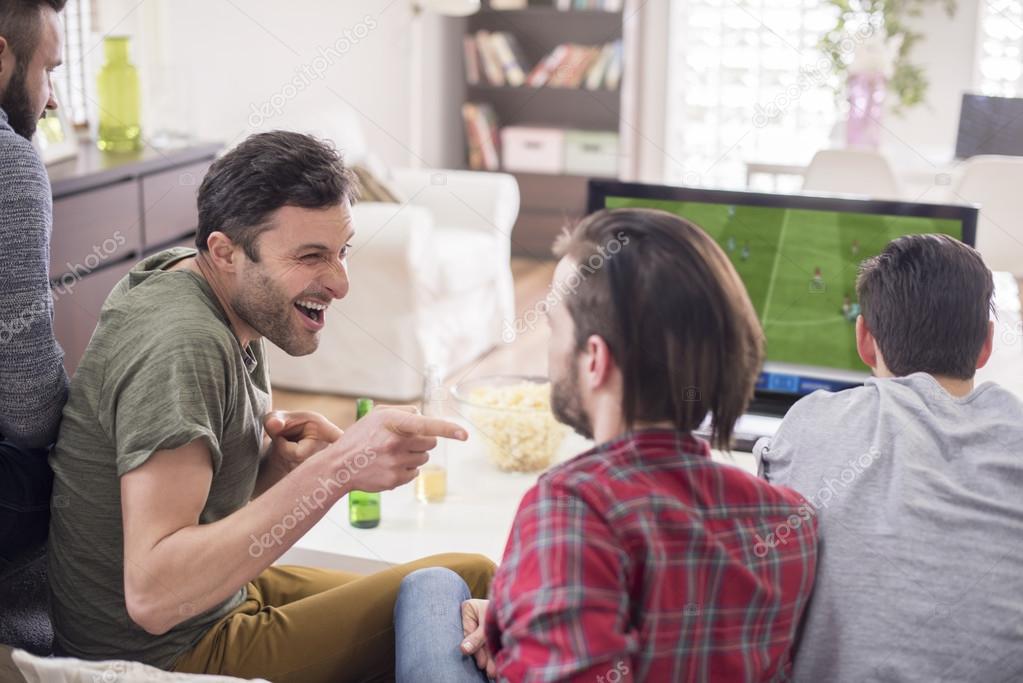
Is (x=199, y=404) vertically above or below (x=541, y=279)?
above

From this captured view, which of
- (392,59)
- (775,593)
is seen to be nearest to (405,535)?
(775,593)

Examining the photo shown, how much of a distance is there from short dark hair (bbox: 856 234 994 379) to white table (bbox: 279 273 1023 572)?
438 mm

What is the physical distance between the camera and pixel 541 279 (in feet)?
18.9

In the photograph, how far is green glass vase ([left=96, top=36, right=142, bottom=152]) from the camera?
12.4 feet

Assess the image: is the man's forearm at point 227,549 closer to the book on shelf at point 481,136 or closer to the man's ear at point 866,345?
the man's ear at point 866,345

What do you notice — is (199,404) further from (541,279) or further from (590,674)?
(541,279)

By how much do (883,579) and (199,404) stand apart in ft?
2.54

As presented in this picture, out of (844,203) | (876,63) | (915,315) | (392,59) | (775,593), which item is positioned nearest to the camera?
(775,593)

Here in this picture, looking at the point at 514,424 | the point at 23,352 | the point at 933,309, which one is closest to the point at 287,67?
the point at 514,424

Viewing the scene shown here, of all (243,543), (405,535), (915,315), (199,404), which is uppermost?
(915,315)

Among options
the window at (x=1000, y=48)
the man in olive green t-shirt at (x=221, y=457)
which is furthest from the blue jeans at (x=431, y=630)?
the window at (x=1000, y=48)

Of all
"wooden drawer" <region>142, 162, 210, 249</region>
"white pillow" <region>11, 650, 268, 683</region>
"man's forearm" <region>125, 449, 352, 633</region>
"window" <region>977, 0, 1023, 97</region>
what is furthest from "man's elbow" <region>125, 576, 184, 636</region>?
"window" <region>977, 0, 1023, 97</region>

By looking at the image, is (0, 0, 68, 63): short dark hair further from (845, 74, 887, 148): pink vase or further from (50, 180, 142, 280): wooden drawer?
(845, 74, 887, 148): pink vase

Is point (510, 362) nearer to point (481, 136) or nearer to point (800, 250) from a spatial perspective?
point (481, 136)
